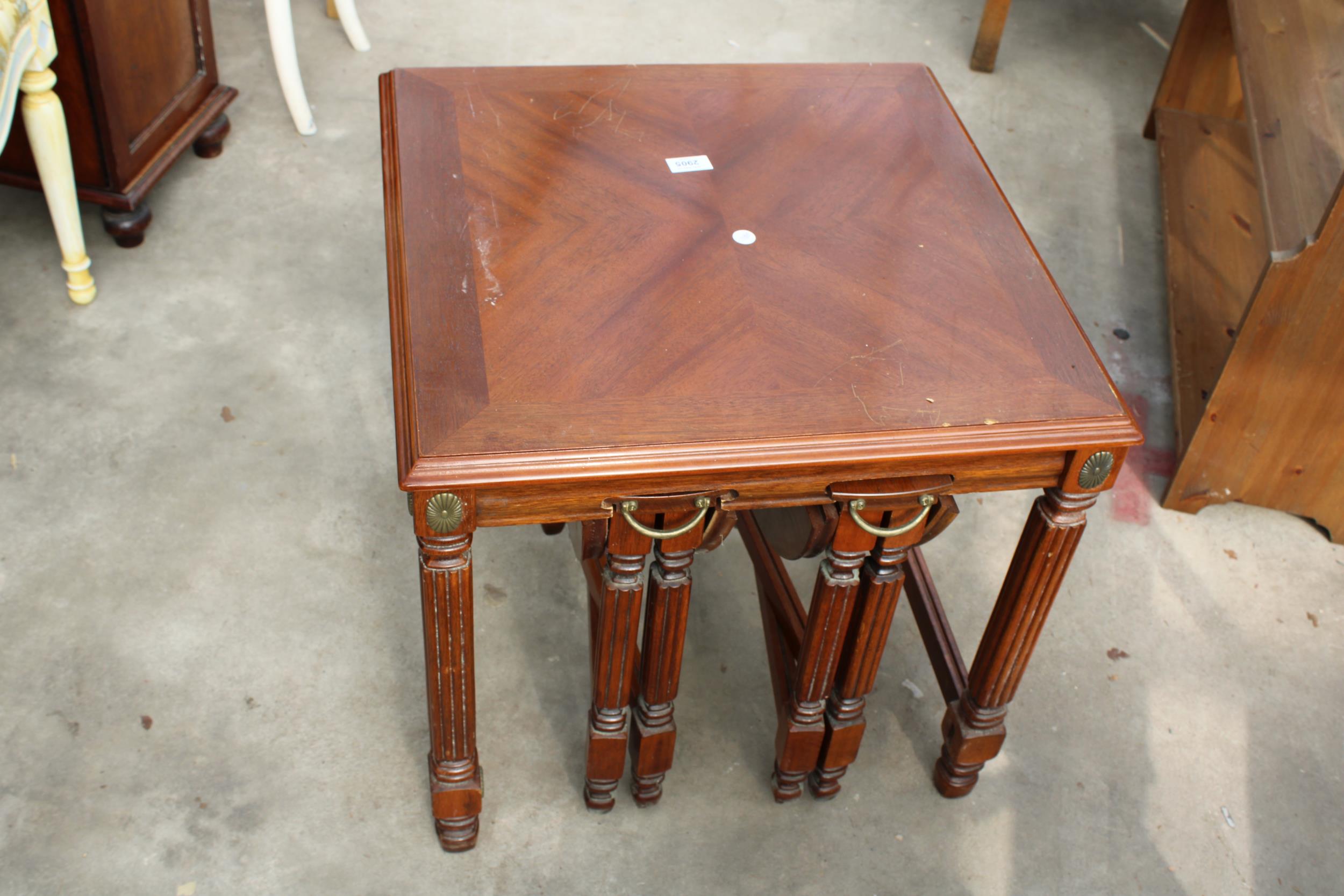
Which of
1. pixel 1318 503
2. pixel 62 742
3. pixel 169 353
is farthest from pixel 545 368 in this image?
pixel 1318 503

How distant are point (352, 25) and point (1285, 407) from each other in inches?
115

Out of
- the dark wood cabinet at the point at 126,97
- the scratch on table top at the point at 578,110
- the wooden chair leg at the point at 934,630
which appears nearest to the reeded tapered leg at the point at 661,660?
the wooden chair leg at the point at 934,630

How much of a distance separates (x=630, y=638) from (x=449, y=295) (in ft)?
1.83

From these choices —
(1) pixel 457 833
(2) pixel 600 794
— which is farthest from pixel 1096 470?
(1) pixel 457 833

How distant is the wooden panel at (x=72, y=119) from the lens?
2.74 metres

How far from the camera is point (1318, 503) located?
8.93 ft

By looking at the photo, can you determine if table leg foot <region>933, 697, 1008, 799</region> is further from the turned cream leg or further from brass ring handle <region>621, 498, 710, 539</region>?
the turned cream leg

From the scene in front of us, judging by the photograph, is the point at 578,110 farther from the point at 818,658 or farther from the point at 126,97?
the point at 126,97

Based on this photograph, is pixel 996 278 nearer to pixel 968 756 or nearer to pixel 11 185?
pixel 968 756

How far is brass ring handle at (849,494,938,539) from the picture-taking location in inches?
64.6

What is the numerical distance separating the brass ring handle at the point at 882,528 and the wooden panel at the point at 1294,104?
1200 millimetres

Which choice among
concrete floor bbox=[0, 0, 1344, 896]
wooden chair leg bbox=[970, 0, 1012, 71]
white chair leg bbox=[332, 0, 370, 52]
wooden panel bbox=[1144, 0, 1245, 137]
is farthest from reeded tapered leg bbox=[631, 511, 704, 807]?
wooden chair leg bbox=[970, 0, 1012, 71]

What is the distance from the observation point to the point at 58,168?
2752 millimetres

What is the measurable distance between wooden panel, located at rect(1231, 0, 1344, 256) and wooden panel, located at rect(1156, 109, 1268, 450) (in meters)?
0.21
